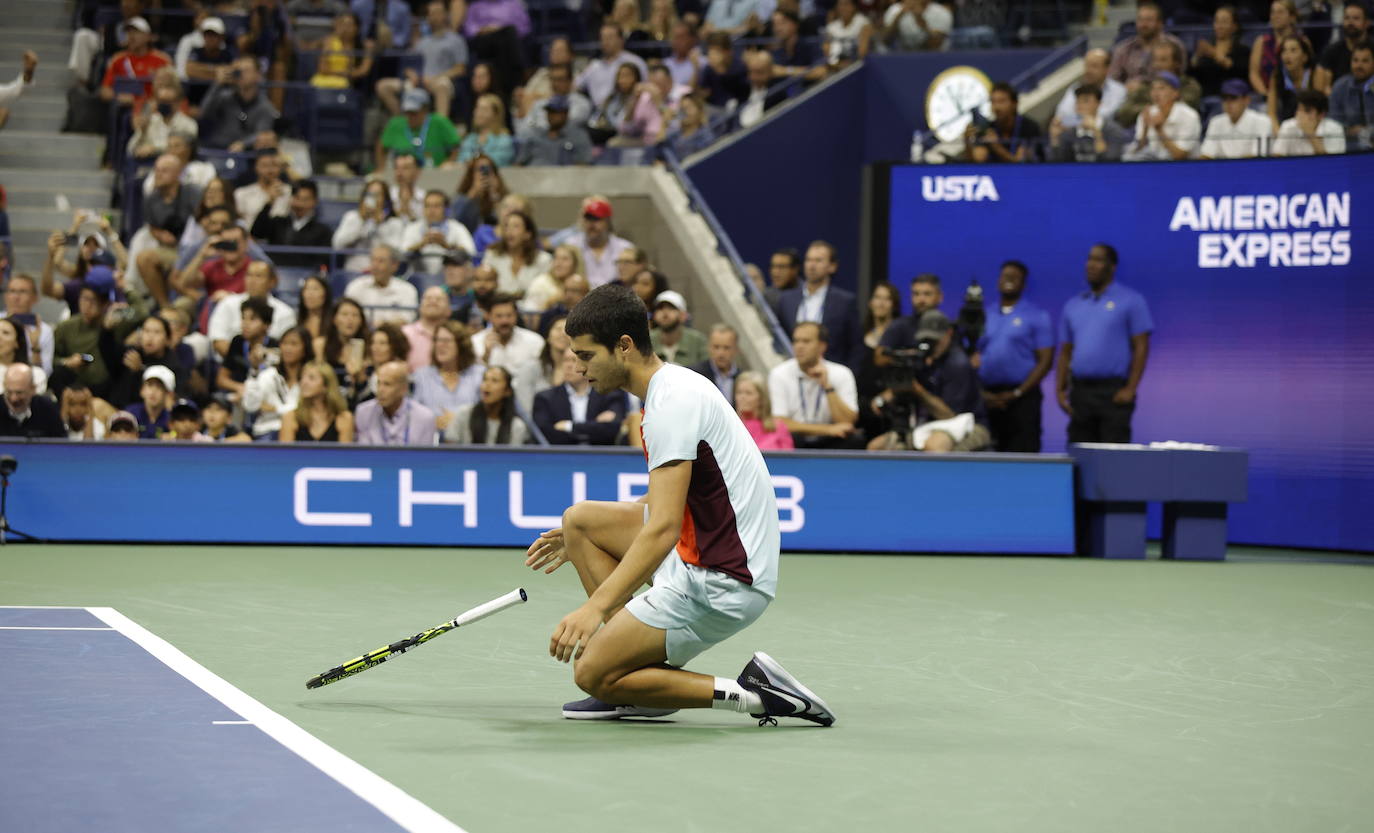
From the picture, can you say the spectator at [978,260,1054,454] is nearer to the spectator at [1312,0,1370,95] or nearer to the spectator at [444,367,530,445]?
the spectator at [1312,0,1370,95]

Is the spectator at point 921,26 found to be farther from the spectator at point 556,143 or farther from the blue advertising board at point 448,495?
the blue advertising board at point 448,495

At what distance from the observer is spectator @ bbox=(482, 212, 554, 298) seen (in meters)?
16.8

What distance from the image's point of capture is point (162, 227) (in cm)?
1791

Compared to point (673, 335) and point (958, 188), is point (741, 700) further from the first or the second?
point (958, 188)

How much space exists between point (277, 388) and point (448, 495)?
6.61ft

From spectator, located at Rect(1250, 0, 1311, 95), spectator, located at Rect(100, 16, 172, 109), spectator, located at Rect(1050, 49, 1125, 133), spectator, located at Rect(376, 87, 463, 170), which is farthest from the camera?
spectator, located at Rect(100, 16, 172, 109)

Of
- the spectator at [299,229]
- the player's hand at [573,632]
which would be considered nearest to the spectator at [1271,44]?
the spectator at [299,229]

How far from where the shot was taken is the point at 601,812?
5188mm

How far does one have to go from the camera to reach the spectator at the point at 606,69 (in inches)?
836

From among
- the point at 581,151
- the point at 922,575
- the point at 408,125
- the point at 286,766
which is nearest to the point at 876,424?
the point at 922,575

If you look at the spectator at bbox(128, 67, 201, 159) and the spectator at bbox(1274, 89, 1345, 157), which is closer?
the spectator at bbox(1274, 89, 1345, 157)

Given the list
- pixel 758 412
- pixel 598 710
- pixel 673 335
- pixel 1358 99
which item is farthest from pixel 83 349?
pixel 1358 99

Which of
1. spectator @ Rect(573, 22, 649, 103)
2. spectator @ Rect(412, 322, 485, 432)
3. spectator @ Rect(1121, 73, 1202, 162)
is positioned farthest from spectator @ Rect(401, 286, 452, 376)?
spectator @ Rect(573, 22, 649, 103)

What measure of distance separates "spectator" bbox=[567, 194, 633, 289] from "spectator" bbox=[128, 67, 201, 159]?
4.90 m
